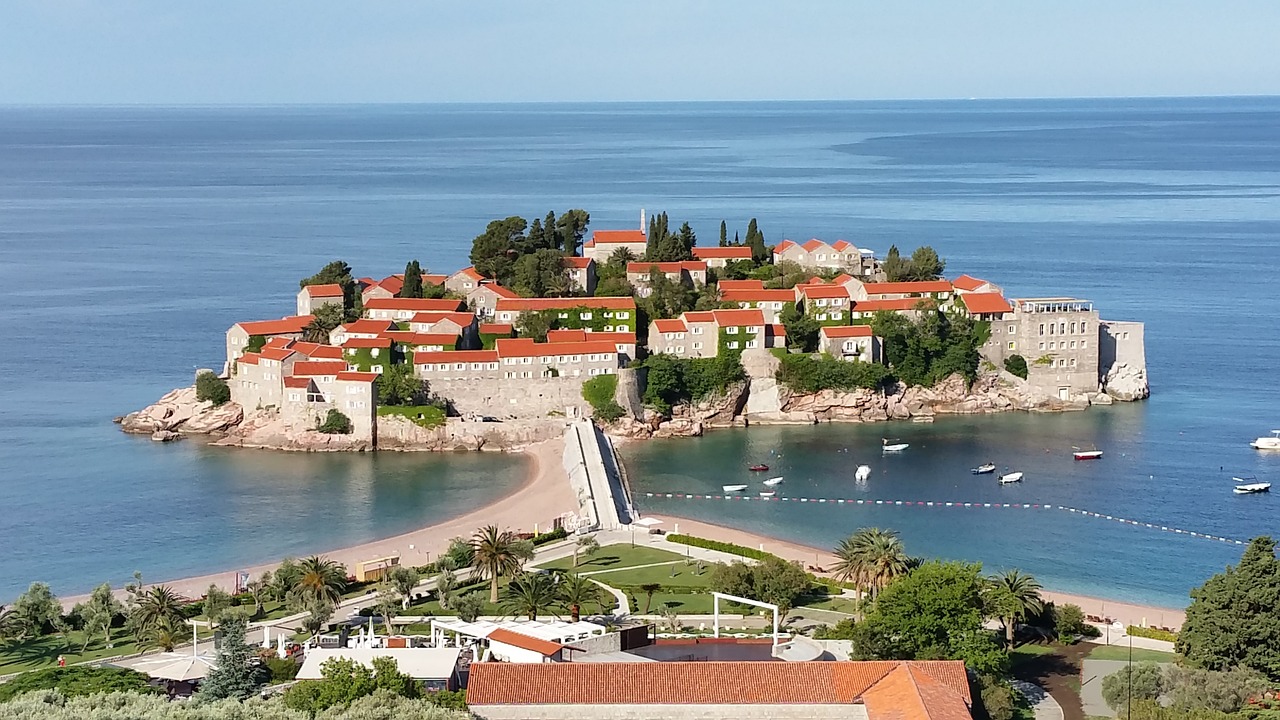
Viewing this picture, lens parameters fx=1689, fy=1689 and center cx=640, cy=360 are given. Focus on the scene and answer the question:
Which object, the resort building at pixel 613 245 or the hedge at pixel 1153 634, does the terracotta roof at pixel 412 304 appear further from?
the hedge at pixel 1153 634

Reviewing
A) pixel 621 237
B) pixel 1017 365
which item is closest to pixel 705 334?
pixel 621 237

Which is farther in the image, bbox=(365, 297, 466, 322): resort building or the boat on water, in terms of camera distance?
bbox=(365, 297, 466, 322): resort building

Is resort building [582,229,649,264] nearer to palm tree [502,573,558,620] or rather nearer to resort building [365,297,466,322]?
resort building [365,297,466,322]

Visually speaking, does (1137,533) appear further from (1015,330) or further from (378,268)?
(378,268)

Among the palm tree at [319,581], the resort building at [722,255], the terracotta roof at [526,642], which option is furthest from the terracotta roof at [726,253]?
the terracotta roof at [526,642]

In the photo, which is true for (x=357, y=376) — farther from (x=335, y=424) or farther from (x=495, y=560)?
(x=495, y=560)

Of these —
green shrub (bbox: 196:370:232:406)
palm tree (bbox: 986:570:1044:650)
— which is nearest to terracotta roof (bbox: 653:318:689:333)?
green shrub (bbox: 196:370:232:406)
